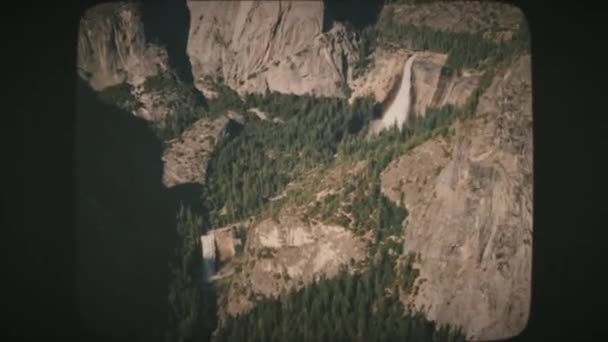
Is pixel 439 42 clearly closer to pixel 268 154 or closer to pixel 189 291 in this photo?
pixel 268 154

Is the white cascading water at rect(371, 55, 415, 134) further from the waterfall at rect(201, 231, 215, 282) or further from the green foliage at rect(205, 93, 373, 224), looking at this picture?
the waterfall at rect(201, 231, 215, 282)

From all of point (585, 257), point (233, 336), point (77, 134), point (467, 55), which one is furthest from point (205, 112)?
point (585, 257)

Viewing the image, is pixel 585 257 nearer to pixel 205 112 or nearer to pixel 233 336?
pixel 233 336

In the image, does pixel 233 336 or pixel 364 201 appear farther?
pixel 364 201

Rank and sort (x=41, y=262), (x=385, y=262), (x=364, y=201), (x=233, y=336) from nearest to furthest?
(x=41, y=262) → (x=233, y=336) → (x=385, y=262) → (x=364, y=201)

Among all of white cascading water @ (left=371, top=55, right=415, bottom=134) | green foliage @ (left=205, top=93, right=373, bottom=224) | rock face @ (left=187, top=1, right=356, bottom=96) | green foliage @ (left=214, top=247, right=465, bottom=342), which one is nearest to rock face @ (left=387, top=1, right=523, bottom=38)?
rock face @ (left=187, top=1, right=356, bottom=96)

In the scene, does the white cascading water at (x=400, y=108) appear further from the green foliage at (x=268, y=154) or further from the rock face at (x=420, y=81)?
the green foliage at (x=268, y=154)

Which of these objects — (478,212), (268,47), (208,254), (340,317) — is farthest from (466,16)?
(208,254)
